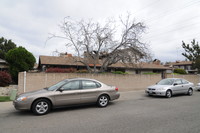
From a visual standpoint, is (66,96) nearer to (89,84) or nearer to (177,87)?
(89,84)

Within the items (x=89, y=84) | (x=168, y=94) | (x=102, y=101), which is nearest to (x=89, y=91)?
(x=89, y=84)

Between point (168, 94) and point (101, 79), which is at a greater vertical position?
point (101, 79)

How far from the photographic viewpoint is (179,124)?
415 centimetres

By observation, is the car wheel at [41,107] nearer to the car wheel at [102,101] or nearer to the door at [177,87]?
the car wheel at [102,101]

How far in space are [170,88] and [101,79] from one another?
575cm

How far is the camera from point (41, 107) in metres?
5.34

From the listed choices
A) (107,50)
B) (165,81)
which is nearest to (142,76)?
(165,81)

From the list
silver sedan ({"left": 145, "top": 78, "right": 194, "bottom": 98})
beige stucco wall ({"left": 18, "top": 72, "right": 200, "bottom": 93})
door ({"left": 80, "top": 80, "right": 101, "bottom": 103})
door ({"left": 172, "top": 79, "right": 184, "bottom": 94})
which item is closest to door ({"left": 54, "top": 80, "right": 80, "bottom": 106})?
door ({"left": 80, "top": 80, "right": 101, "bottom": 103})

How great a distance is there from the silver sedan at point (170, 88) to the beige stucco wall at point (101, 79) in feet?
10.7

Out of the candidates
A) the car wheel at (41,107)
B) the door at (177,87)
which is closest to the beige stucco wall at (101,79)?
the door at (177,87)

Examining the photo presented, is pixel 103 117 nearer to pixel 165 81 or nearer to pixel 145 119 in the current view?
pixel 145 119

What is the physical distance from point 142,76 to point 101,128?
11295 millimetres

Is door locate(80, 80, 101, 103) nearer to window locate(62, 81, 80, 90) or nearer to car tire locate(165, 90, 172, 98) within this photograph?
window locate(62, 81, 80, 90)

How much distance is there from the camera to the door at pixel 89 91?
6.19m
